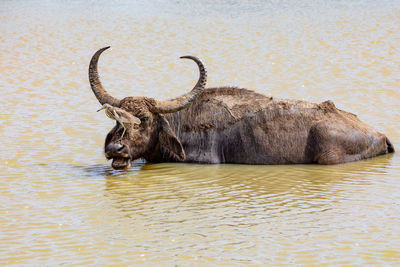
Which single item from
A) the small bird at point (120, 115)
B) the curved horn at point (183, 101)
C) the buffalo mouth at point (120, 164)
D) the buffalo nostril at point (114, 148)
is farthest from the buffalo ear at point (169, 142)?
the buffalo nostril at point (114, 148)

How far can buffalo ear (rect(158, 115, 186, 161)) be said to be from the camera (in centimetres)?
1181

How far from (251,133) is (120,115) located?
6.98 ft

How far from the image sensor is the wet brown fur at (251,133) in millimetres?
11828

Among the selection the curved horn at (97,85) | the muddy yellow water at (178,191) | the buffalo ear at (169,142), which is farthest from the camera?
the curved horn at (97,85)

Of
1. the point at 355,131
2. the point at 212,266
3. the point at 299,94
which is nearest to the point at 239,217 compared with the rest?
the point at 212,266

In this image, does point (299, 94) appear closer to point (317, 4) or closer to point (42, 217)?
point (42, 217)

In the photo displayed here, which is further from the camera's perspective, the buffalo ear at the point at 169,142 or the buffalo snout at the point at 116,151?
the buffalo ear at the point at 169,142

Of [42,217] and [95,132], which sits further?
[95,132]

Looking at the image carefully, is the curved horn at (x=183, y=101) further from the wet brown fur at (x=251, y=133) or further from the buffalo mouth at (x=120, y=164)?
the buffalo mouth at (x=120, y=164)

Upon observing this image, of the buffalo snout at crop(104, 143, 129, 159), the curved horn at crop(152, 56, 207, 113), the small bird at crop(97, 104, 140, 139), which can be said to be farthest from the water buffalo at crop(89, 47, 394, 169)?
the buffalo snout at crop(104, 143, 129, 159)

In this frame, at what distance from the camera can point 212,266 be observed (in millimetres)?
6938

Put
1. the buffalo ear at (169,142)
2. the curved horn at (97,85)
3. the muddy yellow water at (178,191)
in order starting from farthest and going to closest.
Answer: the curved horn at (97,85), the buffalo ear at (169,142), the muddy yellow water at (178,191)

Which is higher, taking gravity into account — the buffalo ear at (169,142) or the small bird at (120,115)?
Result: the small bird at (120,115)

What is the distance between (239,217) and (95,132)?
6.37 meters
